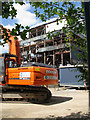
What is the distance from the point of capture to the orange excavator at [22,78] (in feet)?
26.8

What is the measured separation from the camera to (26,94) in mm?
9141

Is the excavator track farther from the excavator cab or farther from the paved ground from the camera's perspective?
the excavator cab

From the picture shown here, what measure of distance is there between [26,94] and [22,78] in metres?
1.47

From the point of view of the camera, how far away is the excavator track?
9.15 m

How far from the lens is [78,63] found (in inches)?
176

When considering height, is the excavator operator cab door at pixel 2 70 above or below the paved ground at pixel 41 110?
above

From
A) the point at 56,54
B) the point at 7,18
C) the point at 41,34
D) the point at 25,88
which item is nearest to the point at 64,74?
the point at 25,88

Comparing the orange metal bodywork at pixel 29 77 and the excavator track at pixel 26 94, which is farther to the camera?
the excavator track at pixel 26 94

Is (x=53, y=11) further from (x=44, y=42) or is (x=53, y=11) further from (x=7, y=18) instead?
(x=44, y=42)

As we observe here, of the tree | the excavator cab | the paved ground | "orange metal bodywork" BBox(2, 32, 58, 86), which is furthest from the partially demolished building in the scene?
the tree

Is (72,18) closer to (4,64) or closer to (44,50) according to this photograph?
(4,64)

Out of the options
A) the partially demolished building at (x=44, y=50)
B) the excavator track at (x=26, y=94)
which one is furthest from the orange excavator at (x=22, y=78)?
the partially demolished building at (x=44, y=50)

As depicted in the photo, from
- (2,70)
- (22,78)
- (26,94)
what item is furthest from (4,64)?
(26,94)

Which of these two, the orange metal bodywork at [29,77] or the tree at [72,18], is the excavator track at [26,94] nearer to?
the orange metal bodywork at [29,77]
